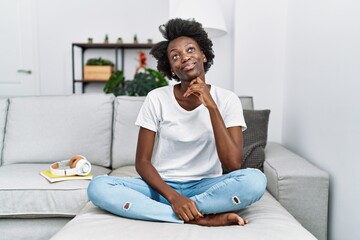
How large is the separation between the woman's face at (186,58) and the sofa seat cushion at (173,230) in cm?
59

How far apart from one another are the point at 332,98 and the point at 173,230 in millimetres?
985

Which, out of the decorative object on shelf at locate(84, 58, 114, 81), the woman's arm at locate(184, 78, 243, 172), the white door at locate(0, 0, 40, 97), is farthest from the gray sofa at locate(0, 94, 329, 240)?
the white door at locate(0, 0, 40, 97)

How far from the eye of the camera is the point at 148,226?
1096 millimetres

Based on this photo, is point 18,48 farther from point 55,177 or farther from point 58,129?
point 55,177

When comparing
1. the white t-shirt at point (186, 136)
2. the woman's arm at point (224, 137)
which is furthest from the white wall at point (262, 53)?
the woman's arm at point (224, 137)

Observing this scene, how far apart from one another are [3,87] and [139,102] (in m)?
2.81

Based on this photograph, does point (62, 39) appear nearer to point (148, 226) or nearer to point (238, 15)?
point (238, 15)

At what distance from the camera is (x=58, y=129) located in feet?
6.75

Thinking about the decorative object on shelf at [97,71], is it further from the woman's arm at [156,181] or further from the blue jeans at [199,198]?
the blue jeans at [199,198]

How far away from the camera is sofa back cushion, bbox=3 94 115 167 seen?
6.66 ft

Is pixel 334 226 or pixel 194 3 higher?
pixel 194 3

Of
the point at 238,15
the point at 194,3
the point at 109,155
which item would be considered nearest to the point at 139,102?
the point at 109,155

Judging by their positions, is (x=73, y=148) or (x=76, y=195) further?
(x=73, y=148)

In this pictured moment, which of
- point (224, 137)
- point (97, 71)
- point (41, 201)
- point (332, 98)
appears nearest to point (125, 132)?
point (41, 201)
